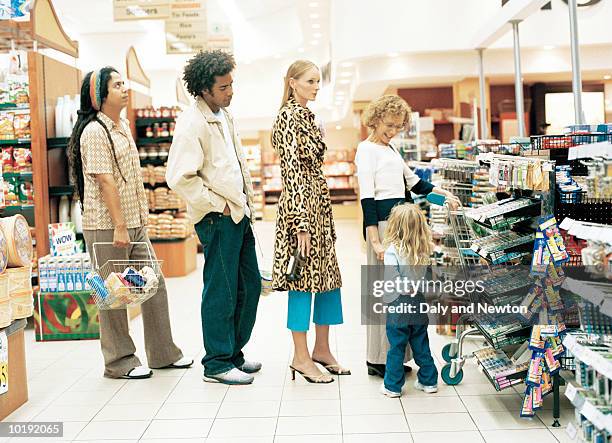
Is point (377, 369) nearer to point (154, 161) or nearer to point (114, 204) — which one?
point (114, 204)

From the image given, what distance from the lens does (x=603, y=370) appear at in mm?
2328

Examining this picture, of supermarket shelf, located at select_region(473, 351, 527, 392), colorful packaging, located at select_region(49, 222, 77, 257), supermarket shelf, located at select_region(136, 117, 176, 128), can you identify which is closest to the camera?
supermarket shelf, located at select_region(473, 351, 527, 392)

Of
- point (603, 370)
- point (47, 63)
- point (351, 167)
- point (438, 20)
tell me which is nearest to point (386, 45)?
point (438, 20)

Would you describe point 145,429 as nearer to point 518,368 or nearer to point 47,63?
point 518,368

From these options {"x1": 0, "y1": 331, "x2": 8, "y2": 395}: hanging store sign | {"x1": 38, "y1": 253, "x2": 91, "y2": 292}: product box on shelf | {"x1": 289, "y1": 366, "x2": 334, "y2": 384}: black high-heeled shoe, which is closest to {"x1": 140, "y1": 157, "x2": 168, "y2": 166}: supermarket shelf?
{"x1": 38, "y1": 253, "x2": 91, "y2": 292}: product box on shelf

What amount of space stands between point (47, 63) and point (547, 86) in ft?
25.4

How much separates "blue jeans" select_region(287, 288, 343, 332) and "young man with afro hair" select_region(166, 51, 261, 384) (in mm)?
344

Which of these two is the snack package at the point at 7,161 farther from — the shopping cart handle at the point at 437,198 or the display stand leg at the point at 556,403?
the display stand leg at the point at 556,403

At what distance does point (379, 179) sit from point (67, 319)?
2.79 m

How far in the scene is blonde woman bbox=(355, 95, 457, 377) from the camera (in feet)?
13.4

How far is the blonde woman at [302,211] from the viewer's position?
4.01m

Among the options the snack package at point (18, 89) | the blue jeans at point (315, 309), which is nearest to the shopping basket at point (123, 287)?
the blue jeans at point (315, 309)

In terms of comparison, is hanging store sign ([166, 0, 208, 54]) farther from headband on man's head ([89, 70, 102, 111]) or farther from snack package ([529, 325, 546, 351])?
snack package ([529, 325, 546, 351])

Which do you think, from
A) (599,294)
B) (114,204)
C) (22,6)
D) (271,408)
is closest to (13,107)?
(22,6)
